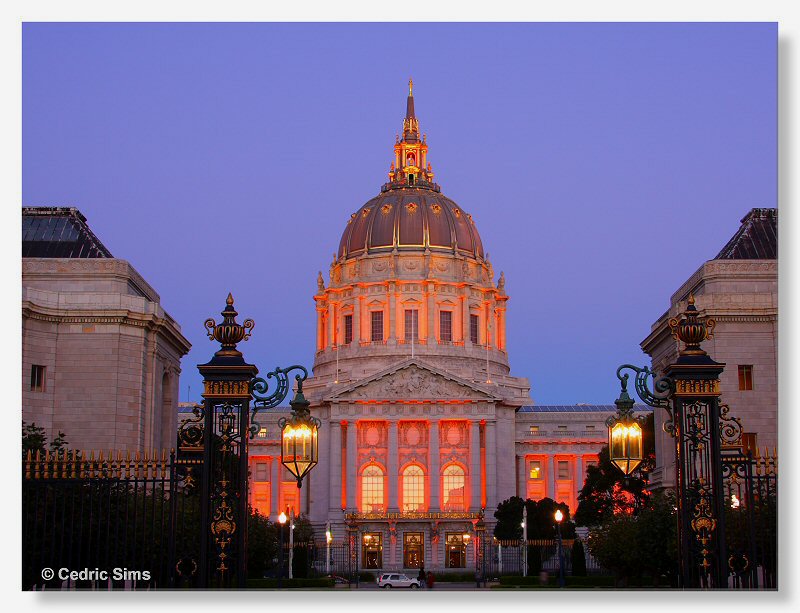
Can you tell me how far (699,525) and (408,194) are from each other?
120 meters

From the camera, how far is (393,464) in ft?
384

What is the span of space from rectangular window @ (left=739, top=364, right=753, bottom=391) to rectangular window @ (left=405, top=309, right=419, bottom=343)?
7515 centimetres

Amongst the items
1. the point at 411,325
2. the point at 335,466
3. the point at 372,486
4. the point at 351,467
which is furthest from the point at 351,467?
the point at 411,325

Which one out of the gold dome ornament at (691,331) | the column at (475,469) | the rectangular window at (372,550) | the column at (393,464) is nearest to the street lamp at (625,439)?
the gold dome ornament at (691,331)

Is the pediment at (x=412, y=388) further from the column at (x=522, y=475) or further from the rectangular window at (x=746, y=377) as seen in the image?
the rectangular window at (x=746, y=377)

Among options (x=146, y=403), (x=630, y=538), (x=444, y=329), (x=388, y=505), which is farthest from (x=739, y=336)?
(x=444, y=329)

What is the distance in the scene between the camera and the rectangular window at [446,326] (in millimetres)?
135000

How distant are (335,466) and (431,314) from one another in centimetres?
2421

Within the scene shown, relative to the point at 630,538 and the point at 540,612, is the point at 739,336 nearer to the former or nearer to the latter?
the point at 630,538

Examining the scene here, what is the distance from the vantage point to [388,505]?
115750mm

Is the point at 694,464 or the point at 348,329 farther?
the point at 348,329

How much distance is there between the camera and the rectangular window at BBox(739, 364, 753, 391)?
58312 mm

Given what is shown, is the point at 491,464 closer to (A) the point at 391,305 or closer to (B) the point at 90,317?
(A) the point at 391,305

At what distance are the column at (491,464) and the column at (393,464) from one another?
8481 millimetres
